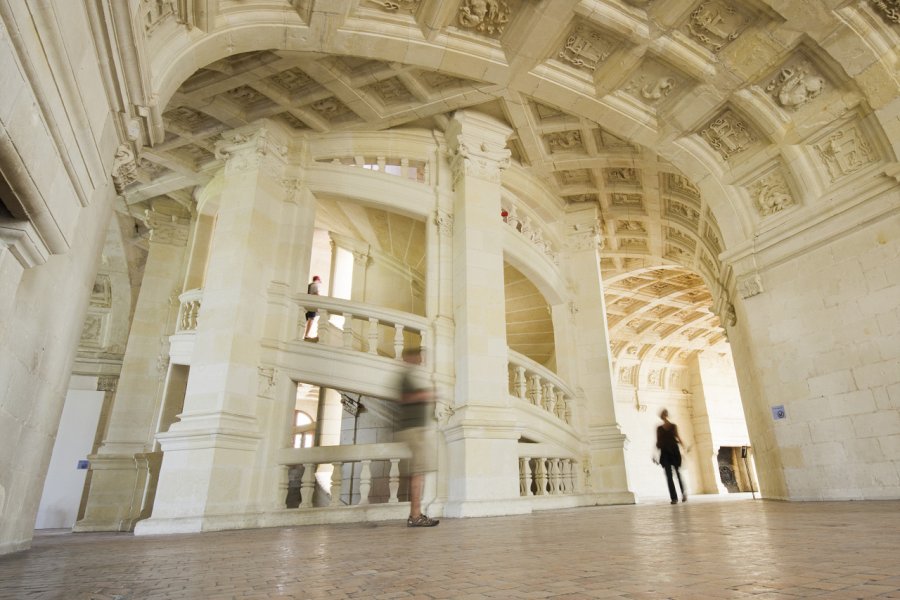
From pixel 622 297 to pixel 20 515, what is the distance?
16859 millimetres

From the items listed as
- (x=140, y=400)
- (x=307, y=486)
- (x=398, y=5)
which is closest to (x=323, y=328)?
(x=307, y=486)

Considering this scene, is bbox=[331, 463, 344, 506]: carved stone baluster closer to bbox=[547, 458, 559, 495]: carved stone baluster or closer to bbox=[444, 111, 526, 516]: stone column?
bbox=[444, 111, 526, 516]: stone column

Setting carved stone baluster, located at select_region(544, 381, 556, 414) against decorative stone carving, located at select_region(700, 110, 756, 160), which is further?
carved stone baluster, located at select_region(544, 381, 556, 414)

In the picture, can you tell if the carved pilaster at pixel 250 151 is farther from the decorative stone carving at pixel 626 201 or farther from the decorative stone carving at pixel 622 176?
the decorative stone carving at pixel 626 201

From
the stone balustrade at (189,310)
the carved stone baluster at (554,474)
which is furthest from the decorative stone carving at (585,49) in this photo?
the stone balustrade at (189,310)

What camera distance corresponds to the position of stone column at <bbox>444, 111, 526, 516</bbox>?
6496 mm

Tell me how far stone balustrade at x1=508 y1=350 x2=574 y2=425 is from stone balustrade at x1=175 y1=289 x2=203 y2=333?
5.61 m

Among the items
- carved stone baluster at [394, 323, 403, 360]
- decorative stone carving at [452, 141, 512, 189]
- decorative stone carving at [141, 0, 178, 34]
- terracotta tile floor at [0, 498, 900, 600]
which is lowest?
terracotta tile floor at [0, 498, 900, 600]

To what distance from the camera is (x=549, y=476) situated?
28.0ft

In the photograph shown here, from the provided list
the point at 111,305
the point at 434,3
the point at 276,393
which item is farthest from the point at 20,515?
the point at 111,305

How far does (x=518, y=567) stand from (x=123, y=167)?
13.7 feet

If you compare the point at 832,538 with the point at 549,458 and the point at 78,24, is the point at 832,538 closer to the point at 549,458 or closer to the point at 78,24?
the point at 78,24

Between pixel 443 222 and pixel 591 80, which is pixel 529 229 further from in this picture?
pixel 591 80

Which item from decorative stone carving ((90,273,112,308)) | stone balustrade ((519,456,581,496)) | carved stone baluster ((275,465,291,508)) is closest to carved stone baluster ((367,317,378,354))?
carved stone baluster ((275,465,291,508))
